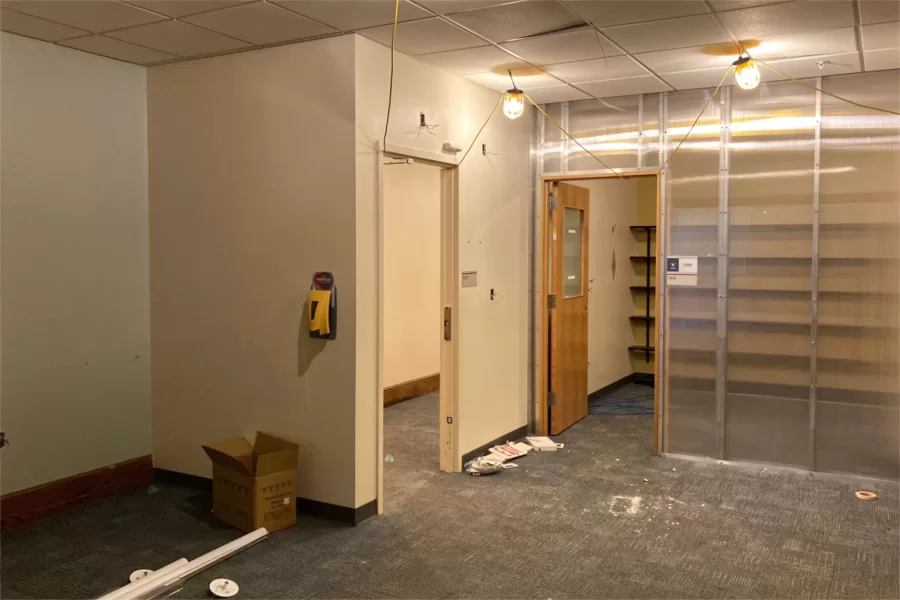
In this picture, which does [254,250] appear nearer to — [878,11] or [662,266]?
[662,266]

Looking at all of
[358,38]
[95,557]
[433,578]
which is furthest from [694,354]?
[95,557]

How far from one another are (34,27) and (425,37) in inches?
79.2

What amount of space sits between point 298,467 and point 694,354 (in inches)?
113

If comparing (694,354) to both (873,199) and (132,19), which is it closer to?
(873,199)

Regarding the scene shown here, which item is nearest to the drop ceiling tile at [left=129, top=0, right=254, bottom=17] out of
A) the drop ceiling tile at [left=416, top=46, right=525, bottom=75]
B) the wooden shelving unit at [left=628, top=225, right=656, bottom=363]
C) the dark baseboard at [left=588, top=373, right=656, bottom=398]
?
the drop ceiling tile at [left=416, top=46, right=525, bottom=75]

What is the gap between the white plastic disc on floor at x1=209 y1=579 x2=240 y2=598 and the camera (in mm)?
3215

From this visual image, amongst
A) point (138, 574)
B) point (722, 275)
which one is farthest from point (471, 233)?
point (138, 574)

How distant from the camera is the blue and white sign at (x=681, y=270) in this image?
5.28 meters

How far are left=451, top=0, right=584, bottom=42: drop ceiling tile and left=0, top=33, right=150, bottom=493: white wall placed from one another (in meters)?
2.27

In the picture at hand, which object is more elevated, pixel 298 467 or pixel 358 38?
pixel 358 38

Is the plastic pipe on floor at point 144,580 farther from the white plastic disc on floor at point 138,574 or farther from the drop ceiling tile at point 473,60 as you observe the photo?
the drop ceiling tile at point 473,60

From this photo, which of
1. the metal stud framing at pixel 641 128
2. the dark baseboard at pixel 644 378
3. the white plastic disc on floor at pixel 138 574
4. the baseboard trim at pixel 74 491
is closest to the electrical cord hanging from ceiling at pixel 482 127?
the metal stud framing at pixel 641 128

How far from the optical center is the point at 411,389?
7.29 meters

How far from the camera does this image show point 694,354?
17.5 feet
